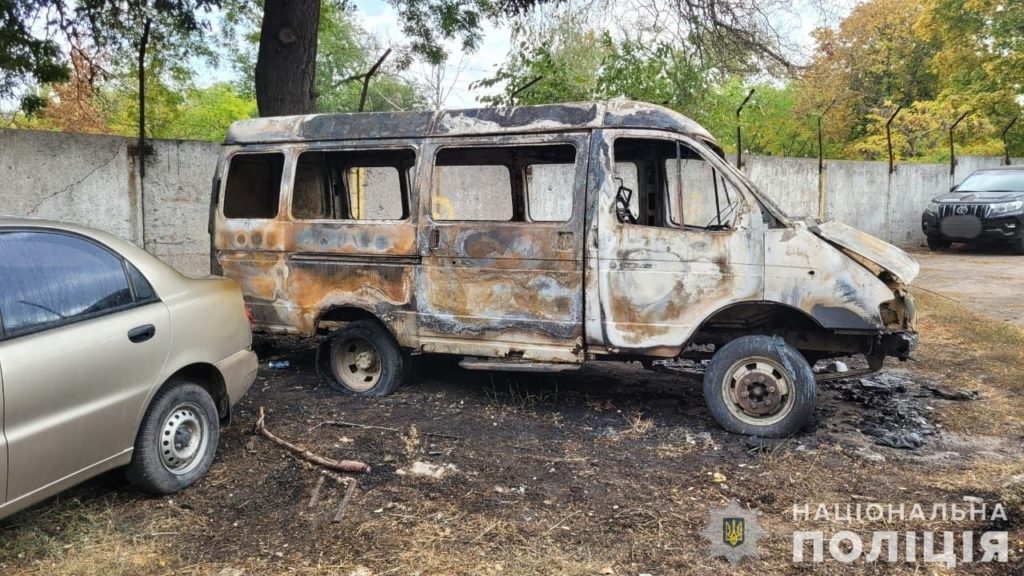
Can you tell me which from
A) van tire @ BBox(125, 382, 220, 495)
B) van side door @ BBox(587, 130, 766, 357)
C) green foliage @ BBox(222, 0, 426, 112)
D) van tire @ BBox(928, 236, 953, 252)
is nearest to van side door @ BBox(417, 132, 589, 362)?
van side door @ BBox(587, 130, 766, 357)

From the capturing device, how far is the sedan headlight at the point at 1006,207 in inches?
507

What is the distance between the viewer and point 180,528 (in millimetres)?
3469

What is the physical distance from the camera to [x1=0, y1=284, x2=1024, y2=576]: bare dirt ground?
3.18 meters

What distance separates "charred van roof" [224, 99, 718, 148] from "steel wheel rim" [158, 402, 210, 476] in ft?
8.54

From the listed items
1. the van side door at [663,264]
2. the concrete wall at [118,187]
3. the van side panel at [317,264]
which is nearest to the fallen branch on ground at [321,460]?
the van side panel at [317,264]

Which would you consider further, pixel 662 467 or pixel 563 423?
pixel 563 423

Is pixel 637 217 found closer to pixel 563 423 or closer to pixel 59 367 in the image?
pixel 563 423

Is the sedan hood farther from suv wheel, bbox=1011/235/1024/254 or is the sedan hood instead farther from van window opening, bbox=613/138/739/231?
van window opening, bbox=613/138/739/231

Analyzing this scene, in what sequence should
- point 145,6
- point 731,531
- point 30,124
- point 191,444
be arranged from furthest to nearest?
1. point 30,124
2. point 145,6
3. point 191,444
4. point 731,531

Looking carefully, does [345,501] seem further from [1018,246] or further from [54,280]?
[1018,246]

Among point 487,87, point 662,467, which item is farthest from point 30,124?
point 662,467

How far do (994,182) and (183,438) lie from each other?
15.0 m

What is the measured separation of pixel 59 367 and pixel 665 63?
1052 centimetres

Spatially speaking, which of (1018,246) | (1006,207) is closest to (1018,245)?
(1018,246)
